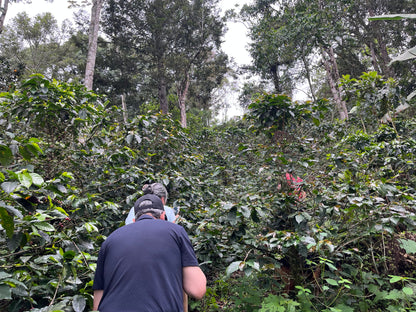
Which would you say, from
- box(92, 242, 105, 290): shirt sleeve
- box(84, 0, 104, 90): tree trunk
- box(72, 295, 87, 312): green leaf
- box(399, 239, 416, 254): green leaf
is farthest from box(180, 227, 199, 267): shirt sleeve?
box(84, 0, 104, 90): tree trunk

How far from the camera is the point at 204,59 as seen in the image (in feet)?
53.1

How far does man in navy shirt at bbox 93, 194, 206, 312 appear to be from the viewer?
139cm

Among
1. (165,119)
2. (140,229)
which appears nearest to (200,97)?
(165,119)

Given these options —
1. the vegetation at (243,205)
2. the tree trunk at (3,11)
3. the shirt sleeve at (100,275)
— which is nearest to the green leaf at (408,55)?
the vegetation at (243,205)

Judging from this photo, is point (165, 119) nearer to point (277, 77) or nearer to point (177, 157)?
point (177, 157)

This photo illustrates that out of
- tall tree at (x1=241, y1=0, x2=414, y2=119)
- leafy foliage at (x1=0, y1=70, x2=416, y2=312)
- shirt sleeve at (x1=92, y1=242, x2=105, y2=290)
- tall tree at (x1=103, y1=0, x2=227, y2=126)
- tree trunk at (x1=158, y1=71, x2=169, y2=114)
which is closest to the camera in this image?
shirt sleeve at (x1=92, y1=242, x2=105, y2=290)

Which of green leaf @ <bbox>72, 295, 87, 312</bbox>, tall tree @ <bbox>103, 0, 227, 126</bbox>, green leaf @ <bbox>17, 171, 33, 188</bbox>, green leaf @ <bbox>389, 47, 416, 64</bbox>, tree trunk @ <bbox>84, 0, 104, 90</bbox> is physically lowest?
green leaf @ <bbox>72, 295, 87, 312</bbox>

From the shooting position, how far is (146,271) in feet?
4.71

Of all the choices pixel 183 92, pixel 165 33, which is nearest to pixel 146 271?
pixel 165 33

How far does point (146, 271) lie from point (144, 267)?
0.08ft

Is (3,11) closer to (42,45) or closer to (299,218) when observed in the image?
(42,45)

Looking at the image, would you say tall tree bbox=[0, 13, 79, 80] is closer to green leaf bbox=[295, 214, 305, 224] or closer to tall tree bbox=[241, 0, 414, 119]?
tall tree bbox=[241, 0, 414, 119]

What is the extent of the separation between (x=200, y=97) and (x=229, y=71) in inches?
114

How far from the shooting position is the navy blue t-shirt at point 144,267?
4.56ft
